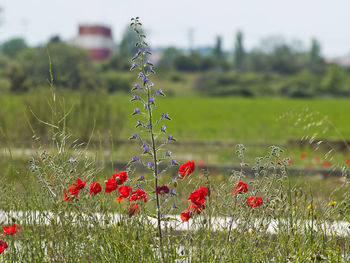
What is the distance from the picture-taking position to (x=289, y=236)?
2762 millimetres

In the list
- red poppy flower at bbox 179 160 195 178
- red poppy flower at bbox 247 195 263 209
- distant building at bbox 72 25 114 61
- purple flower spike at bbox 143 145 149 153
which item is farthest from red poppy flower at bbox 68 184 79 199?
distant building at bbox 72 25 114 61

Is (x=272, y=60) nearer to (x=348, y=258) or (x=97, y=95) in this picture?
(x=97, y=95)

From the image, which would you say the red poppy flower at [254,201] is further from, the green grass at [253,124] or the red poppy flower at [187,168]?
the green grass at [253,124]

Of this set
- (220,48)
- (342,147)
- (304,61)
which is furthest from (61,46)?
(220,48)

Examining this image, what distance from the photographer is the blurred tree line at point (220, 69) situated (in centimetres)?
956

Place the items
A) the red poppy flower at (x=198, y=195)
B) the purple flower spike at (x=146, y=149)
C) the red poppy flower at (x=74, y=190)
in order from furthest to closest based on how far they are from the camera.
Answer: the red poppy flower at (x=74, y=190) < the red poppy flower at (x=198, y=195) < the purple flower spike at (x=146, y=149)

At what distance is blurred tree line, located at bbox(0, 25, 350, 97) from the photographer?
31.4 feet

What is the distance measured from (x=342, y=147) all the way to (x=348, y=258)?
26.9 feet

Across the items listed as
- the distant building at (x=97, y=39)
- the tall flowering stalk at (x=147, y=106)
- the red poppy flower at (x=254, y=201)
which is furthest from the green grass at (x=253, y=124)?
the distant building at (x=97, y=39)

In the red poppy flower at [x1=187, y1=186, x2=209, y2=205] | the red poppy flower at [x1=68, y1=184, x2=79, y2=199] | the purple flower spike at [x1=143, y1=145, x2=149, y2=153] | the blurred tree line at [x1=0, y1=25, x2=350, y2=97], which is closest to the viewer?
the purple flower spike at [x1=143, y1=145, x2=149, y2=153]

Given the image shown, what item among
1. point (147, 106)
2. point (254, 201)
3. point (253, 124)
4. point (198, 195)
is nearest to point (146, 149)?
point (147, 106)

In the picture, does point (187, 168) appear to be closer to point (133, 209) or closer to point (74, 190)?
point (133, 209)

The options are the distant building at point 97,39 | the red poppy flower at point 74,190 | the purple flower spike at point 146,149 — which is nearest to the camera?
the purple flower spike at point 146,149

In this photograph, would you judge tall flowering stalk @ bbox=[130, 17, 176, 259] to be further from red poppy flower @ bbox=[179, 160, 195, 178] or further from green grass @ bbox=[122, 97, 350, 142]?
green grass @ bbox=[122, 97, 350, 142]
